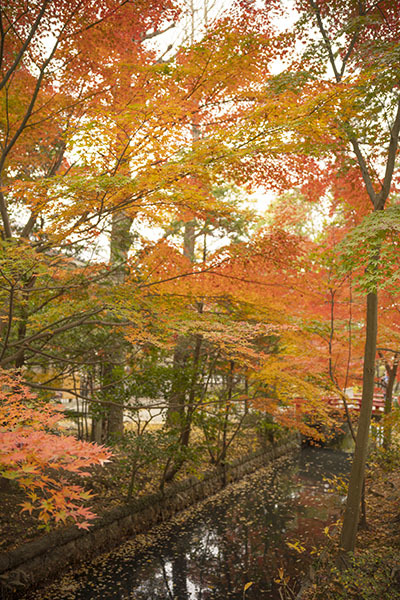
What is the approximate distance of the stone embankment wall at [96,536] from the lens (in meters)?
5.38

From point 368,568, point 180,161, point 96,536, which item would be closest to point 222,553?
point 96,536

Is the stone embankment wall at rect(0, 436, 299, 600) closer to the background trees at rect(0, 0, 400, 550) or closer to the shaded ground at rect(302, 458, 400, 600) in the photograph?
the background trees at rect(0, 0, 400, 550)

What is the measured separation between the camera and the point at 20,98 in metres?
5.64

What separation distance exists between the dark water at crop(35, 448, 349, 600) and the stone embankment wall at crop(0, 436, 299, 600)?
22cm

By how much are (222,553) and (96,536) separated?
6.97ft

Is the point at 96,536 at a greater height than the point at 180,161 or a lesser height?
lesser

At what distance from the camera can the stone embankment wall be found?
5383 millimetres

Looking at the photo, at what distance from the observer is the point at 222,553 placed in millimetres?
6965

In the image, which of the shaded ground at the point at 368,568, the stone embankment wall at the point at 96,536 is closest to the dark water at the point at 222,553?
the stone embankment wall at the point at 96,536

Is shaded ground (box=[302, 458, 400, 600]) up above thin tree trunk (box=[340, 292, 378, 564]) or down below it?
below

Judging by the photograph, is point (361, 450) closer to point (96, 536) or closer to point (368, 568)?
point (368, 568)

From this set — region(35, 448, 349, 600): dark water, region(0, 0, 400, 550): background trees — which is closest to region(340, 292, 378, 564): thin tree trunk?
region(0, 0, 400, 550): background trees

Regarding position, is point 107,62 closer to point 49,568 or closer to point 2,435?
point 2,435

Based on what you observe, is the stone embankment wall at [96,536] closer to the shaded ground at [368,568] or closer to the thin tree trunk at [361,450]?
the shaded ground at [368,568]
